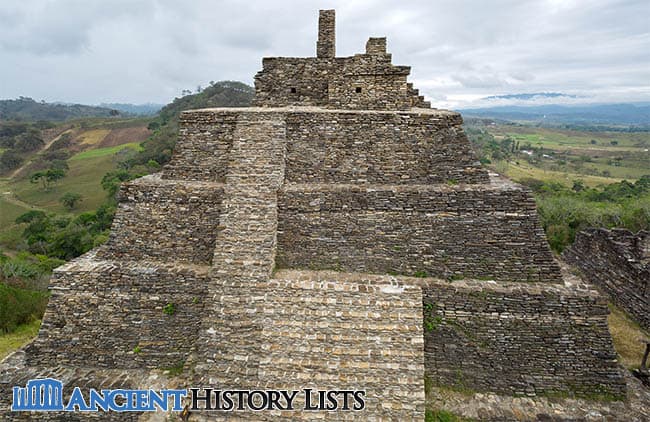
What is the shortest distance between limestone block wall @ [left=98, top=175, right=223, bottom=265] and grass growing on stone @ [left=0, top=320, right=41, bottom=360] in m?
5.20

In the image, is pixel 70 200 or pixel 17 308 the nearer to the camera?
pixel 17 308

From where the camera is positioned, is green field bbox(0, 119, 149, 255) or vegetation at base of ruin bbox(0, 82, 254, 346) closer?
vegetation at base of ruin bbox(0, 82, 254, 346)

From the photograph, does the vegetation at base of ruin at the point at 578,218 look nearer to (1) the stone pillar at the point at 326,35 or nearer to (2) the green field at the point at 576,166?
(1) the stone pillar at the point at 326,35

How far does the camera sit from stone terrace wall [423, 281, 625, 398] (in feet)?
21.9

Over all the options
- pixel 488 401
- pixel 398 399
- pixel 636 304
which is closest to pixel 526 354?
pixel 488 401

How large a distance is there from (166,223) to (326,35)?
7.92m

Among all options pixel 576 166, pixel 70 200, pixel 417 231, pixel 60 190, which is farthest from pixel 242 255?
pixel 576 166

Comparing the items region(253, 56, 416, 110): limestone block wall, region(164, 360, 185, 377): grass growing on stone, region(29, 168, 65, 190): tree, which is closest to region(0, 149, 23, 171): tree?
region(29, 168, 65, 190): tree

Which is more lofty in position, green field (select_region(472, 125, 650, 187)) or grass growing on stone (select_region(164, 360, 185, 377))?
green field (select_region(472, 125, 650, 187))

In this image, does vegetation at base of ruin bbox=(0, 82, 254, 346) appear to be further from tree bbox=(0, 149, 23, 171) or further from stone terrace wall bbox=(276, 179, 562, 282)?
stone terrace wall bbox=(276, 179, 562, 282)

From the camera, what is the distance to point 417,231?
7.51m

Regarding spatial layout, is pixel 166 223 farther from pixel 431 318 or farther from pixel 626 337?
pixel 626 337

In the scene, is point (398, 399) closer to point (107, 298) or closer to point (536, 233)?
point (536, 233)

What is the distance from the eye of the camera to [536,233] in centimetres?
723
